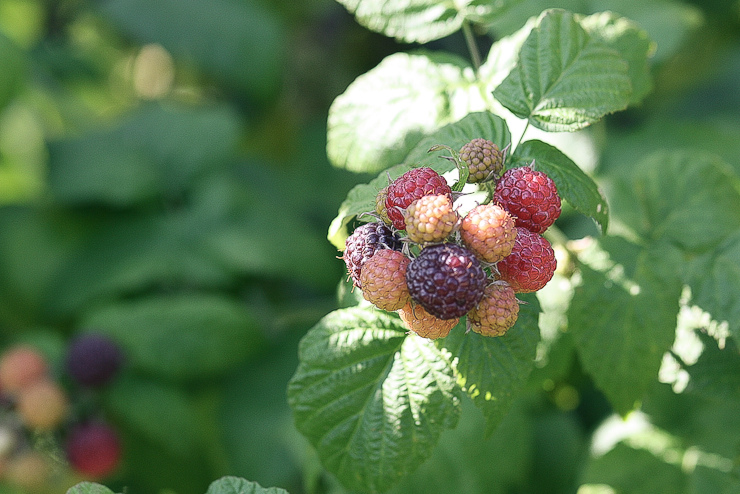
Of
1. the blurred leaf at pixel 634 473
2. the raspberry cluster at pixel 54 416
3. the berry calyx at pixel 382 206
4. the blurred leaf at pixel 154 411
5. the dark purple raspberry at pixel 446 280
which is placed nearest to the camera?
the dark purple raspberry at pixel 446 280

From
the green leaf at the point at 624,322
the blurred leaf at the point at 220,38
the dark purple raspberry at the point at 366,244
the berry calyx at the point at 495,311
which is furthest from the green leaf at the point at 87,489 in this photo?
the blurred leaf at the point at 220,38

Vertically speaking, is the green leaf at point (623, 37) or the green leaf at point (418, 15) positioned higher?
the green leaf at point (418, 15)

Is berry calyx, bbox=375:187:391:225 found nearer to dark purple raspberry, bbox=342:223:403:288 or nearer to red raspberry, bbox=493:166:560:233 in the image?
dark purple raspberry, bbox=342:223:403:288

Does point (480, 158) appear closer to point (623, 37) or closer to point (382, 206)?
point (382, 206)

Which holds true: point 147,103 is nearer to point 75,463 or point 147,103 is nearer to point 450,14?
point 75,463

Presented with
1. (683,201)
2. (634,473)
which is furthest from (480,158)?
(634,473)

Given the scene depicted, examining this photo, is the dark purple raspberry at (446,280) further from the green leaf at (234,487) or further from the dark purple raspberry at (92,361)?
the dark purple raspberry at (92,361)

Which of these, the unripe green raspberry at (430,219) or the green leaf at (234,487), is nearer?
the unripe green raspberry at (430,219)
